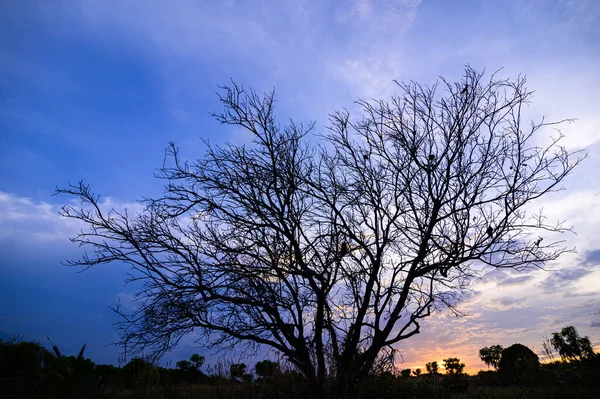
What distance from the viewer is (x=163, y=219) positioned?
9.38m

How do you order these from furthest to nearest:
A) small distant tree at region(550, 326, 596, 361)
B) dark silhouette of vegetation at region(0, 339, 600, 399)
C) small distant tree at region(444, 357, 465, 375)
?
small distant tree at region(444, 357, 465, 375) → small distant tree at region(550, 326, 596, 361) → dark silhouette of vegetation at region(0, 339, 600, 399)

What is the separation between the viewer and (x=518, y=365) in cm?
1650

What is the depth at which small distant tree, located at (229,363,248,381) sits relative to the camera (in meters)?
10.1

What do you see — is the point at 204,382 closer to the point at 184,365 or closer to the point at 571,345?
the point at 184,365

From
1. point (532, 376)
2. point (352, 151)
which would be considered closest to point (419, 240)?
point (352, 151)

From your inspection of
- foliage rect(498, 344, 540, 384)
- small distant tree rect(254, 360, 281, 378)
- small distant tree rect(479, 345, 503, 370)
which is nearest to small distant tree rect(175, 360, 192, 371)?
small distant tree rect(254, 360, 281, 378)

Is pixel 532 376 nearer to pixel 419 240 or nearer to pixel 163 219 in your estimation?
pixel 419 240

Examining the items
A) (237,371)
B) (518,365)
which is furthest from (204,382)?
(518,365)

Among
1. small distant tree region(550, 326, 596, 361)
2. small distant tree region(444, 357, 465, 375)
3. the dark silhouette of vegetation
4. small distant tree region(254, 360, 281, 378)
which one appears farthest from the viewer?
small distant tree region(444, 357, 465, 375)

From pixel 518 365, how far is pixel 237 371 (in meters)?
13.3

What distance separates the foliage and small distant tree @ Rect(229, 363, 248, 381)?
1102 centimetres

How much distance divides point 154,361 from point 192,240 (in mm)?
2790

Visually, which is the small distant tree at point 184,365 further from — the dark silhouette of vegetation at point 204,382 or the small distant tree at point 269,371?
the small distant tree at point 269,371

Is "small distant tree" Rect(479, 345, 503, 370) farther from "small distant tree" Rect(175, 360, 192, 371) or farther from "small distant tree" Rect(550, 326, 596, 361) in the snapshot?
"small distant tree" Rect(175, 360, 192, 371)
